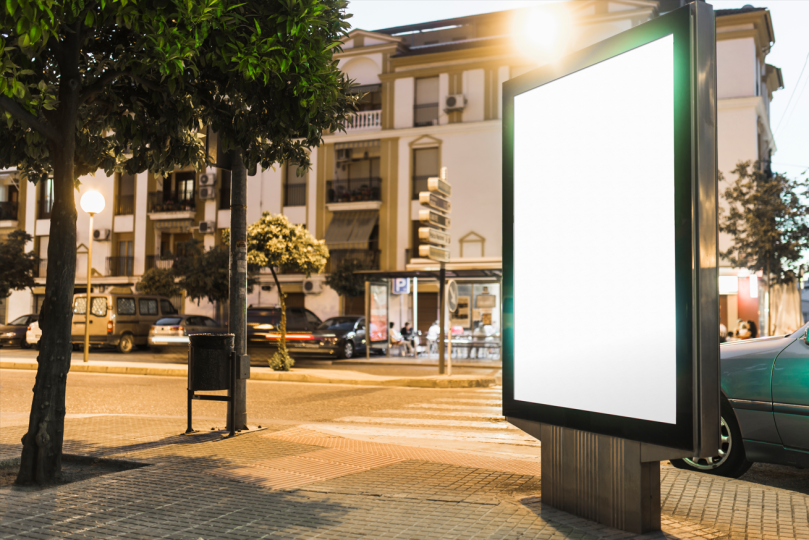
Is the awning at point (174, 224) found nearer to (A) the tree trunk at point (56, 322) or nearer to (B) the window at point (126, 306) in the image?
(B) the window at point (126, 306)

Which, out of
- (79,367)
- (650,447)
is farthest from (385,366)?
(650,447)

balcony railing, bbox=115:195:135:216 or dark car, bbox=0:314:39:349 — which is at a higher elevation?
balcony railing, bbox=115:195:135:216

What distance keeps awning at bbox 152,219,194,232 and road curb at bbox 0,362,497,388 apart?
20710 millimetres

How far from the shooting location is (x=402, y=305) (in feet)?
108

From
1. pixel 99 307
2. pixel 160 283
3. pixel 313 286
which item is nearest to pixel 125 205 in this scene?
pixel 160 283

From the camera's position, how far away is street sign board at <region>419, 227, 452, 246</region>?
1434cm

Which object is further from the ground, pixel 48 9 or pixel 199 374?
pixel 48 9

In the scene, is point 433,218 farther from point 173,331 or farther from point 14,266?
point 14,266

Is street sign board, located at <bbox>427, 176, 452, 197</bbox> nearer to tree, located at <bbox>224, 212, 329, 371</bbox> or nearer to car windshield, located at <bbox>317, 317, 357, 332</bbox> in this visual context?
tree, located at <bbox>224, 212, 329, 371</bbox>

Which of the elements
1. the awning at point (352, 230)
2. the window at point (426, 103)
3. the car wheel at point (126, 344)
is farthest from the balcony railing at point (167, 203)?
the car wheel at point (126, 344)

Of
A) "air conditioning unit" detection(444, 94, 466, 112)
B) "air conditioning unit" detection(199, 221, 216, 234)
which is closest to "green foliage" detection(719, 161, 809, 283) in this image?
"air conditioning unit" detection(444, 94, 466, 112)

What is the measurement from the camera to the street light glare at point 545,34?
31.9 m

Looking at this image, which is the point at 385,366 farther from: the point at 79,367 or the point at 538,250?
the point at 538,250

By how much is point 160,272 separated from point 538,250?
104 ft
